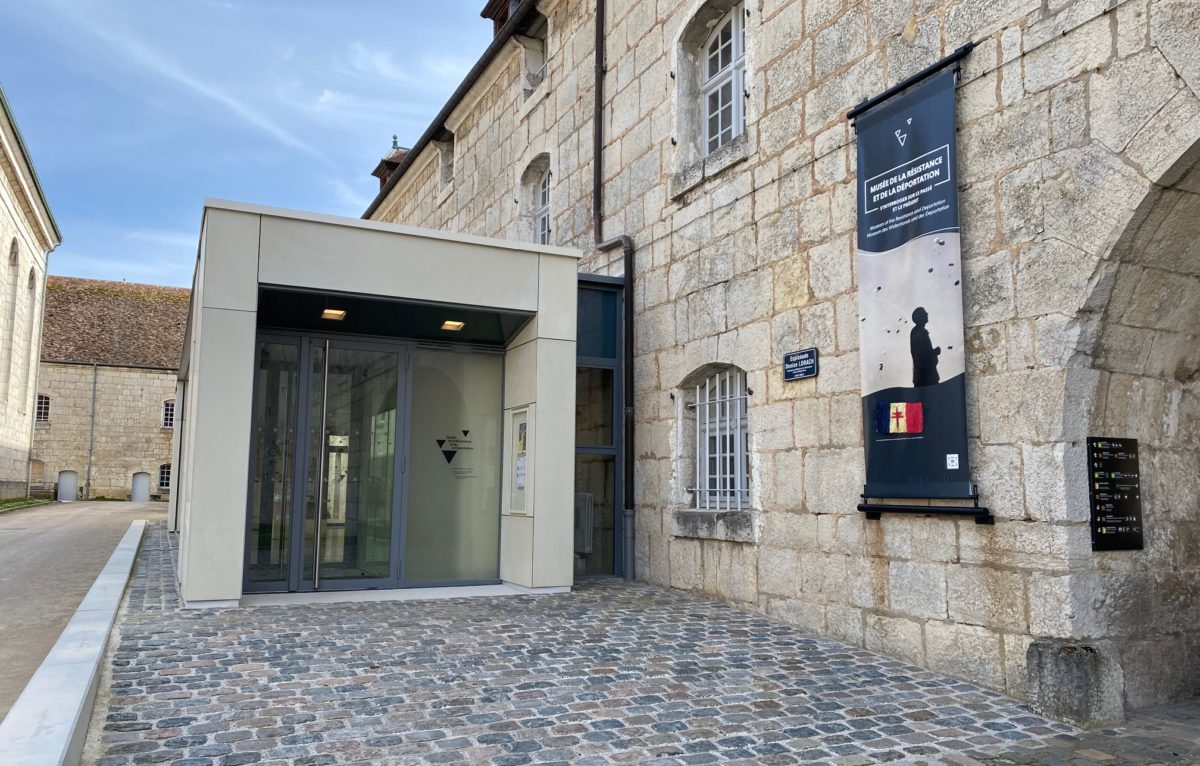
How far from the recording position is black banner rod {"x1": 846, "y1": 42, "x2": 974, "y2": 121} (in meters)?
5.87

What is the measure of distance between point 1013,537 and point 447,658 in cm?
352

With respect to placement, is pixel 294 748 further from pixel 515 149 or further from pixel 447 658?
pixel 515 149

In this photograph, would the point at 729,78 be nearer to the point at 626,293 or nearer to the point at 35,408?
the point at 626,293

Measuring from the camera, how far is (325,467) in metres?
8.84

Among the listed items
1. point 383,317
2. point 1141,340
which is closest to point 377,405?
point 383,317

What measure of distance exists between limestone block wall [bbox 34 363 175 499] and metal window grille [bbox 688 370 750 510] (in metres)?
37.3

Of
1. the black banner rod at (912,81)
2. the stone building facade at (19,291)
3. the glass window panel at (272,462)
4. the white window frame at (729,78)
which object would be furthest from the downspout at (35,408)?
the black banner rod at (912,81)

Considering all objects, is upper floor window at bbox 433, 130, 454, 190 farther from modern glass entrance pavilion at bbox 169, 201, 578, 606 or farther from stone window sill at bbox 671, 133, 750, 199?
stone window sill at bbox 671, 133, 750, 199

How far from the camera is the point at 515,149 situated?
47.6ft

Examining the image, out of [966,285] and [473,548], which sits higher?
[966,285]

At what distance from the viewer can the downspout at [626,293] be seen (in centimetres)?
984

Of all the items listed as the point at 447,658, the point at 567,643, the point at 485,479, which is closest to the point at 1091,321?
the point at 567,643

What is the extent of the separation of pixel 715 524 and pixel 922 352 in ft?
9.83

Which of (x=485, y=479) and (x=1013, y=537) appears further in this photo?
(x=485, y=479)
